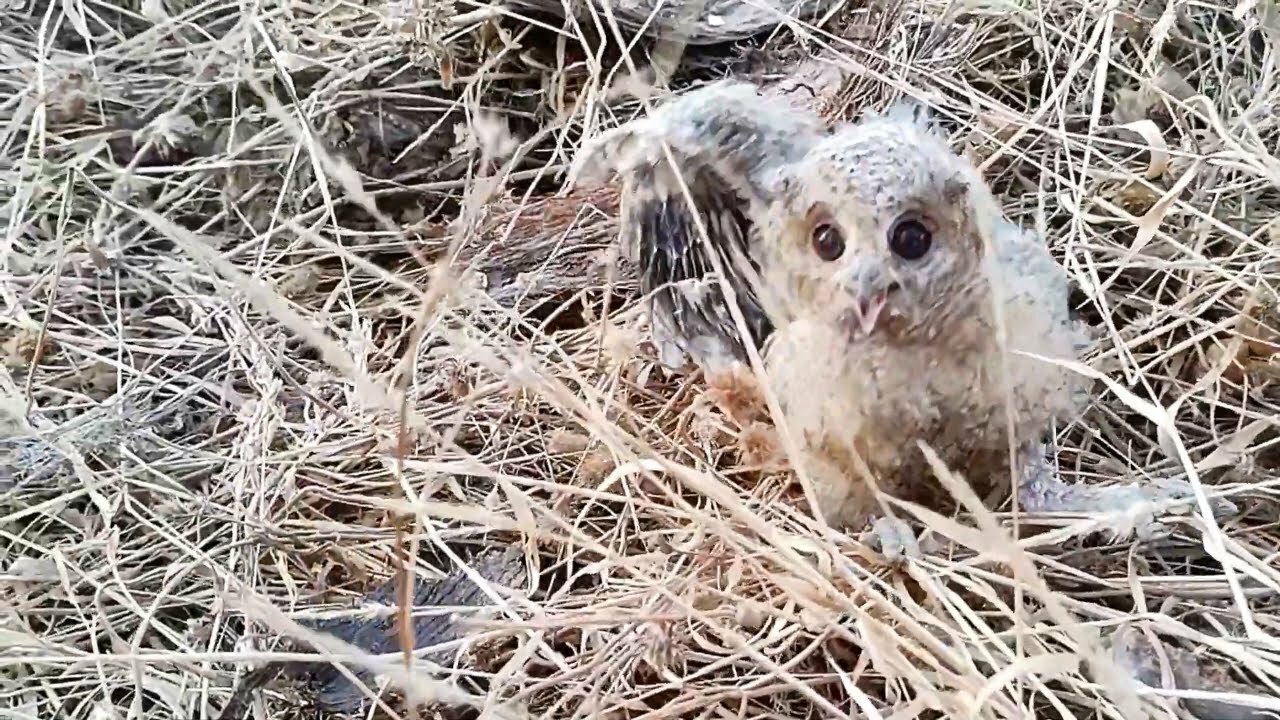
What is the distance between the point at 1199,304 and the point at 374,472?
3.33 feet

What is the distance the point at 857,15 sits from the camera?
1843 millimetres

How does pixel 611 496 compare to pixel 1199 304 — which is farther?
pixel 1199 304

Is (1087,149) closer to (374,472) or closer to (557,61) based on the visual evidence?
(557,61)

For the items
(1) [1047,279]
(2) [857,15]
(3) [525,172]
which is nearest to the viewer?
(1) [1047,279]

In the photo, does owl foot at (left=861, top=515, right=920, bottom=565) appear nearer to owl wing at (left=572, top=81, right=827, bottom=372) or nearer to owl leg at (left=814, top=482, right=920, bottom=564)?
owl leg at (left=814, top=482, right=920, bottom=564)

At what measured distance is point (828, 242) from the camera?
1.02m

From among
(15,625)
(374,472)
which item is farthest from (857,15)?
(15,625)

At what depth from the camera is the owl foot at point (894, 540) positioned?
1060 millimetres

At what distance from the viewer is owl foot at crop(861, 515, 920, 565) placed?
106 centimetres

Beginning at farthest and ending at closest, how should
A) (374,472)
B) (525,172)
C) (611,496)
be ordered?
(525,172), (374,472), (611,496)

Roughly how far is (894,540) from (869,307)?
24cm

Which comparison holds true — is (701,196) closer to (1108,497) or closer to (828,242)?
(828,242)

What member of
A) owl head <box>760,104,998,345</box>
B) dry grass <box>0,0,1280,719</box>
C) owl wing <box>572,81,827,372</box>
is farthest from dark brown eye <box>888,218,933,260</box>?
dry grass <box>0,0,1280,719</box>

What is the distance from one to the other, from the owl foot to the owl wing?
0.24 metres
